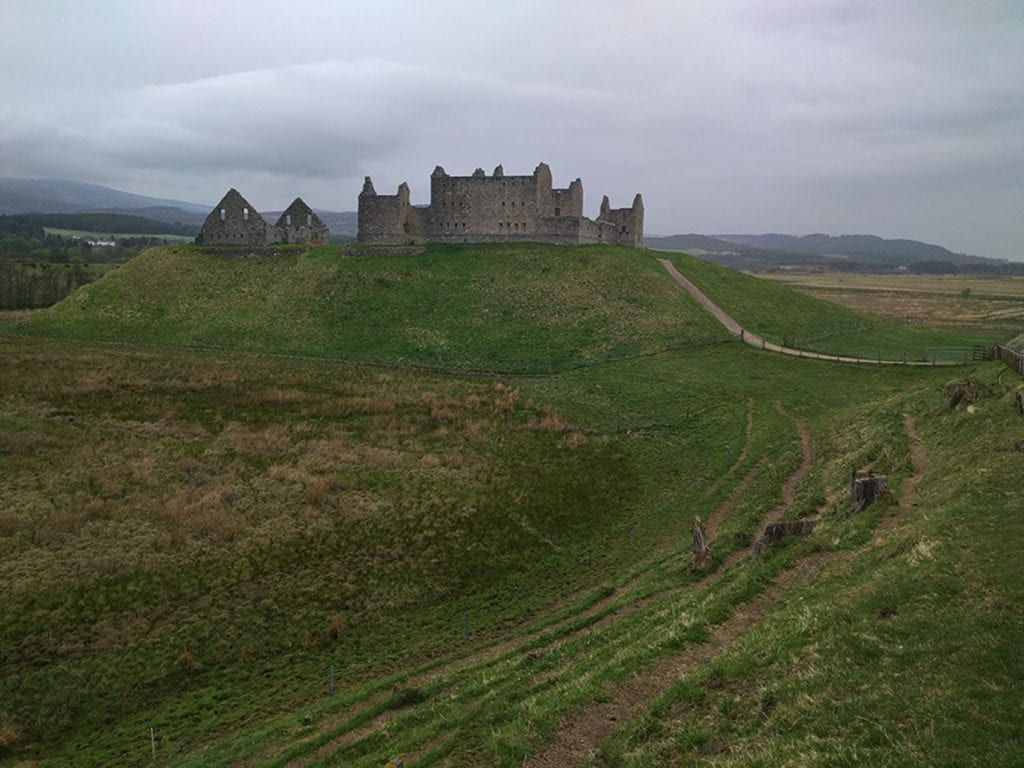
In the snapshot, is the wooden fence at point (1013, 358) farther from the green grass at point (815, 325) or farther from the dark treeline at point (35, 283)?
the dark treeline at point (35, 283)

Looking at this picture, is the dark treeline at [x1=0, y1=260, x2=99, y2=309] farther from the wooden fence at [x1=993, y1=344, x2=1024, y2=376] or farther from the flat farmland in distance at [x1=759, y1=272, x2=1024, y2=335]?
the flat farmland in distance at [x1=759, y1=272, x2=1024, y2=335]

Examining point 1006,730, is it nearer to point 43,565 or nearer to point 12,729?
point 12,729

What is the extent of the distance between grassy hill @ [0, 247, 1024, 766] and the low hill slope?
9.49m

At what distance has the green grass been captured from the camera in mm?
51312

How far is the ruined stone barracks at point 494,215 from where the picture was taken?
73.6 meters

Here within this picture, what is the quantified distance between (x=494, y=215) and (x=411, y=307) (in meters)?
19.3

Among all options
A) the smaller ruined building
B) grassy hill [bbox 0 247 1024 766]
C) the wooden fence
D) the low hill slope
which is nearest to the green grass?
the low hill slope

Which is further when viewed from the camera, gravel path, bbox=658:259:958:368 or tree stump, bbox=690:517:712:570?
gravel path, bbox=658:259:958:368

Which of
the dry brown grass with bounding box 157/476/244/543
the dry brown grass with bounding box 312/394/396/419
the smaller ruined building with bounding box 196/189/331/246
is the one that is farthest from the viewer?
the smaller ruined building with bounding box 196/189/331/246

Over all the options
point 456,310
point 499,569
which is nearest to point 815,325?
point 456,310

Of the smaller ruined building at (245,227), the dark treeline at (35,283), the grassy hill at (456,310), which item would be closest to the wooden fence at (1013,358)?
the grassy hill at (456,310)

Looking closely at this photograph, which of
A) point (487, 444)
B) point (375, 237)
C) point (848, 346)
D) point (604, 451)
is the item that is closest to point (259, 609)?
point (487, 444)

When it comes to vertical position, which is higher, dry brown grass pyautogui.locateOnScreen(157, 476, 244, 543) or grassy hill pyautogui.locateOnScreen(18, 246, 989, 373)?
grassy hill pyautogui.locateOnScreen(18, 246, 989, 373)

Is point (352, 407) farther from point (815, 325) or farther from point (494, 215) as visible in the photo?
point (815, 325)
